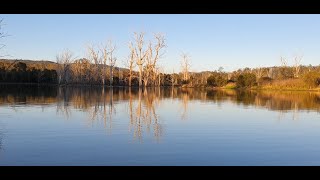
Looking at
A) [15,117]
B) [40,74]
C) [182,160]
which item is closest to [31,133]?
[15,117]

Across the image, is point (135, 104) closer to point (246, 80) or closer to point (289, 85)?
point (289, 85)

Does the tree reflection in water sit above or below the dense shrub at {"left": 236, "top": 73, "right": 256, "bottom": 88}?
below

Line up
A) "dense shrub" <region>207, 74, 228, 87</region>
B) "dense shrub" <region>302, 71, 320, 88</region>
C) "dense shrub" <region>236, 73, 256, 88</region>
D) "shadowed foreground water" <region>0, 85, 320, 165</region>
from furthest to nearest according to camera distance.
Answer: "dense shrub" <region>207, 74, 228, 87</region>
"dense shrub" <region>236, 73, 256, 88</region>
"dense shrub" <region>302, 71, 320, 88</region>
"shadowed foreground water" <region>0, 85, 320, 165</region>

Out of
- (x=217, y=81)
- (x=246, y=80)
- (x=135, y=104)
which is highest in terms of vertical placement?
(x=246, y=80)

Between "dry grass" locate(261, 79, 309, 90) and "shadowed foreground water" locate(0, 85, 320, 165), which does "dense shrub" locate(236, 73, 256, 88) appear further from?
"shadowed foreground water" locate(0, 85, 320, 165)

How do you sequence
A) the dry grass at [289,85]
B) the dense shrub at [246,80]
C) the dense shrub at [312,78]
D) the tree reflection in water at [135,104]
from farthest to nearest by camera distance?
the dense shrub at [246,80] < the dry grass at [289,85] < the dense shrub at [312,78] < the tree reflection in water at [135,104]

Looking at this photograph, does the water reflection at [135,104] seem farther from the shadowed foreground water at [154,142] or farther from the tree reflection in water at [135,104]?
the shadowed foreground water at [154,142]

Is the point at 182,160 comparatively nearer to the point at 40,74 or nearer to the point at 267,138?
the point at 267,138

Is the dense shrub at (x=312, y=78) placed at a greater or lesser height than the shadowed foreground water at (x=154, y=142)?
greater

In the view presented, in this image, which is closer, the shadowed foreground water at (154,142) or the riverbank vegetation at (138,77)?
the shadowed foreground water at (154,142)

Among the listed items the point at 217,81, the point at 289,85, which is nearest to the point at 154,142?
the point at 289,85

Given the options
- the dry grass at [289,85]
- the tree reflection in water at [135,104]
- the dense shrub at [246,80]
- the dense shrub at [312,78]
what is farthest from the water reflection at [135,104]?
the dense shrub at [246,80]

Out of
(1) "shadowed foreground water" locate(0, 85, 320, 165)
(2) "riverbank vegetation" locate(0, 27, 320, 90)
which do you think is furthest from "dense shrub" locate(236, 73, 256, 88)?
(1) "shadowed foreground water" locate(0, 85, 320, 165)
